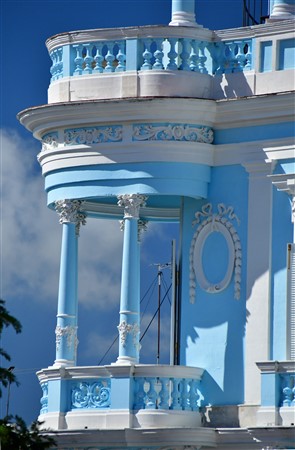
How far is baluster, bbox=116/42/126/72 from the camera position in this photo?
3472 cm

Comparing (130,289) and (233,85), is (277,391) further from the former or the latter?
(233,85)

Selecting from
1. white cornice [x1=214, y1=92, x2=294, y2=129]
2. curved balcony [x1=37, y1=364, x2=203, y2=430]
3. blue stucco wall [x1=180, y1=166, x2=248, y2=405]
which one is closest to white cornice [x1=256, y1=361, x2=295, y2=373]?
blue stucco wall [x1=180, y1=166, x2=248, y2=405]

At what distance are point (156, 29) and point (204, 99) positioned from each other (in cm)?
126

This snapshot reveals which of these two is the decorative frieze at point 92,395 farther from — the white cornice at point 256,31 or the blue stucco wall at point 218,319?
the white cornice at point 256,31

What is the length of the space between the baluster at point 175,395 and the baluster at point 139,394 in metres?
0.41

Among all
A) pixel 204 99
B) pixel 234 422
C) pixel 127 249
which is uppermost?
pixel 204 99

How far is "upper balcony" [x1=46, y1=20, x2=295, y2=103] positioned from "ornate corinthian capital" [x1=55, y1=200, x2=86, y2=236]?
151 cm

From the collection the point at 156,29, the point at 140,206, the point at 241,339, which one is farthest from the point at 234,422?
the point at 156,29

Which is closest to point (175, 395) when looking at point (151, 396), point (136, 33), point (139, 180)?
point (151, 396)

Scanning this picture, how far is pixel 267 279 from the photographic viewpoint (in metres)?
33.6

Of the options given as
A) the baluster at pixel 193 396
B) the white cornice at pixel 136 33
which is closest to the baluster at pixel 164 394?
the baluster at pixel 193 396

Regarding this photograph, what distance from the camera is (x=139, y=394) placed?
33750 millimetres

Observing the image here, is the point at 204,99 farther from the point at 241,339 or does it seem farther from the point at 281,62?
the point at 241,339

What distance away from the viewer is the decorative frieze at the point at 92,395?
1340 inches
